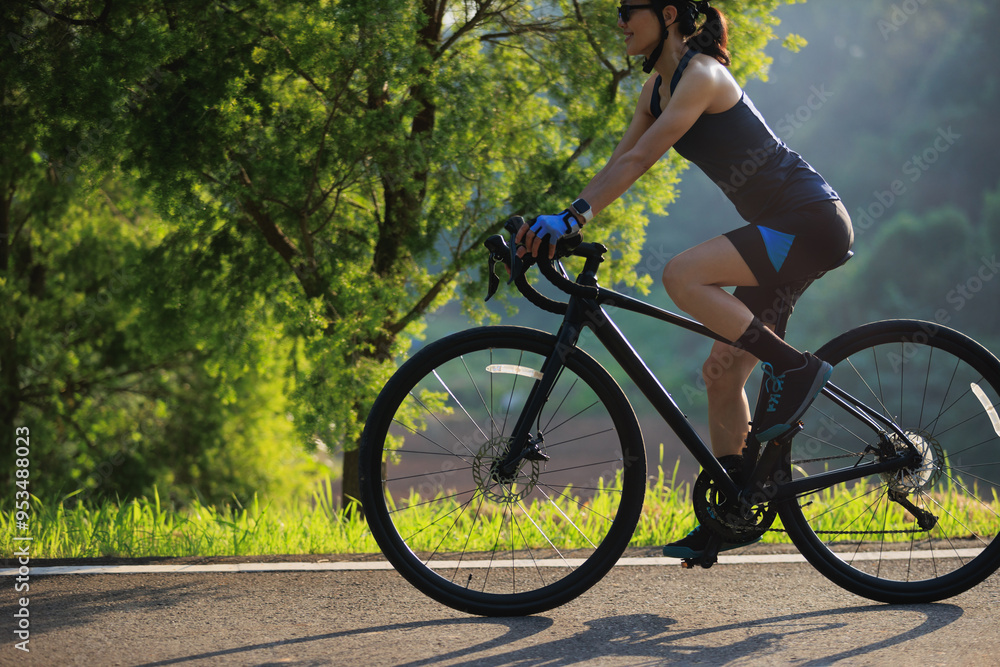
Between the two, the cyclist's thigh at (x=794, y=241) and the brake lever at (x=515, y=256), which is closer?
the brake lever at (x=515, y=256)

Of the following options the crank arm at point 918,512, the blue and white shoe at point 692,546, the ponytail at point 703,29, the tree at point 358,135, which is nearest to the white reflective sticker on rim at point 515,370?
the blue and white shoe at point 692,546

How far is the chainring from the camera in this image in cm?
279

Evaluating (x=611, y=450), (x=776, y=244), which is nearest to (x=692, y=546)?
(x=611, y=450)

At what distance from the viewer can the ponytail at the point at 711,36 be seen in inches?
109

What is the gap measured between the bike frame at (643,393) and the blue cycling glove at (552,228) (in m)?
0.28

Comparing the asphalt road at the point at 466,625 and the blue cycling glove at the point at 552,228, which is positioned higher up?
the blue cycling glove at the point at 552,228

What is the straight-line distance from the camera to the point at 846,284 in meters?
34.2

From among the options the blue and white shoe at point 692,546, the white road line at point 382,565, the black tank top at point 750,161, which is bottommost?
the white road line at point 382,565

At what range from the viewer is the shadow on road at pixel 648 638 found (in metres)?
2.39

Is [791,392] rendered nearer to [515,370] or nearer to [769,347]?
[769,347]

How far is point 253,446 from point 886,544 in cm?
959

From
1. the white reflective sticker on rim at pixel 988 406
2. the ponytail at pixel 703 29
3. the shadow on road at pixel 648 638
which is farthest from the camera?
the white reflective sticker on rim at pixel 988 406

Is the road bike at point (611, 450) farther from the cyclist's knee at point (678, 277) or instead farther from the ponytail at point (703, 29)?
the ponytail at point (703, 29)

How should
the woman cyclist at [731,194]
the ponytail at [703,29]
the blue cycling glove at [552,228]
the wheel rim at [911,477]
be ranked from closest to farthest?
the blue cycling glove at [552,228] → the woman cyclist at [731,194] → the ponytail at [703,29] → the wheel rim at [911,477]
